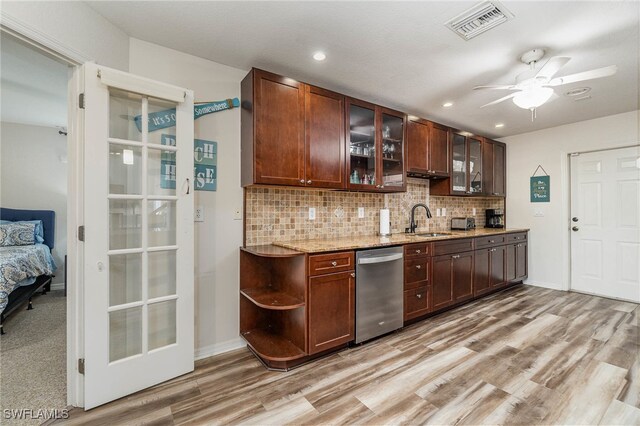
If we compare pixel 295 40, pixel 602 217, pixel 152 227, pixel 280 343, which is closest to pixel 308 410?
pixel 280 343

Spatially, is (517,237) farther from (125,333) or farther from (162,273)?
(125,333)

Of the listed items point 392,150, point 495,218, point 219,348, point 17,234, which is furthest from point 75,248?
point 495,218

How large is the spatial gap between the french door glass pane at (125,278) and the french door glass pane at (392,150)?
2446mm

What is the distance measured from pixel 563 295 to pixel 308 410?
4.31 metres

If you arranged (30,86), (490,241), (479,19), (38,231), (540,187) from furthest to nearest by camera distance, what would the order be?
1. (540,187)
2. (38,231)
3. (490,241)
4. (30,86)
5. (479,19)

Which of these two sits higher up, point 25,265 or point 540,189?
point 540,189

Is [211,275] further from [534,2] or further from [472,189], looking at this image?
[472,189]

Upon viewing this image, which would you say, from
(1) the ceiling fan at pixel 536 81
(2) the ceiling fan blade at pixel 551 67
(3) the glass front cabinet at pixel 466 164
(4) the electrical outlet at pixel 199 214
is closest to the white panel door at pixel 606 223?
(3) the glass front cabinet at pixel 466 164

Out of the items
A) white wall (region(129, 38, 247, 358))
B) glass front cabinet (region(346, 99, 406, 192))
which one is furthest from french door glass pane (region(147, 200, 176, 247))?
glass front cabinet (region(346, 99, 406, 192))

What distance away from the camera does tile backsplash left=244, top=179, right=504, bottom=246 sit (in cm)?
264

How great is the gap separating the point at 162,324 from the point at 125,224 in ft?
2.53

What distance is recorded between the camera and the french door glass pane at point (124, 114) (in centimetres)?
187

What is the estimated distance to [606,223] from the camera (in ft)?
12.9

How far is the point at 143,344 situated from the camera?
1914 millimetres
